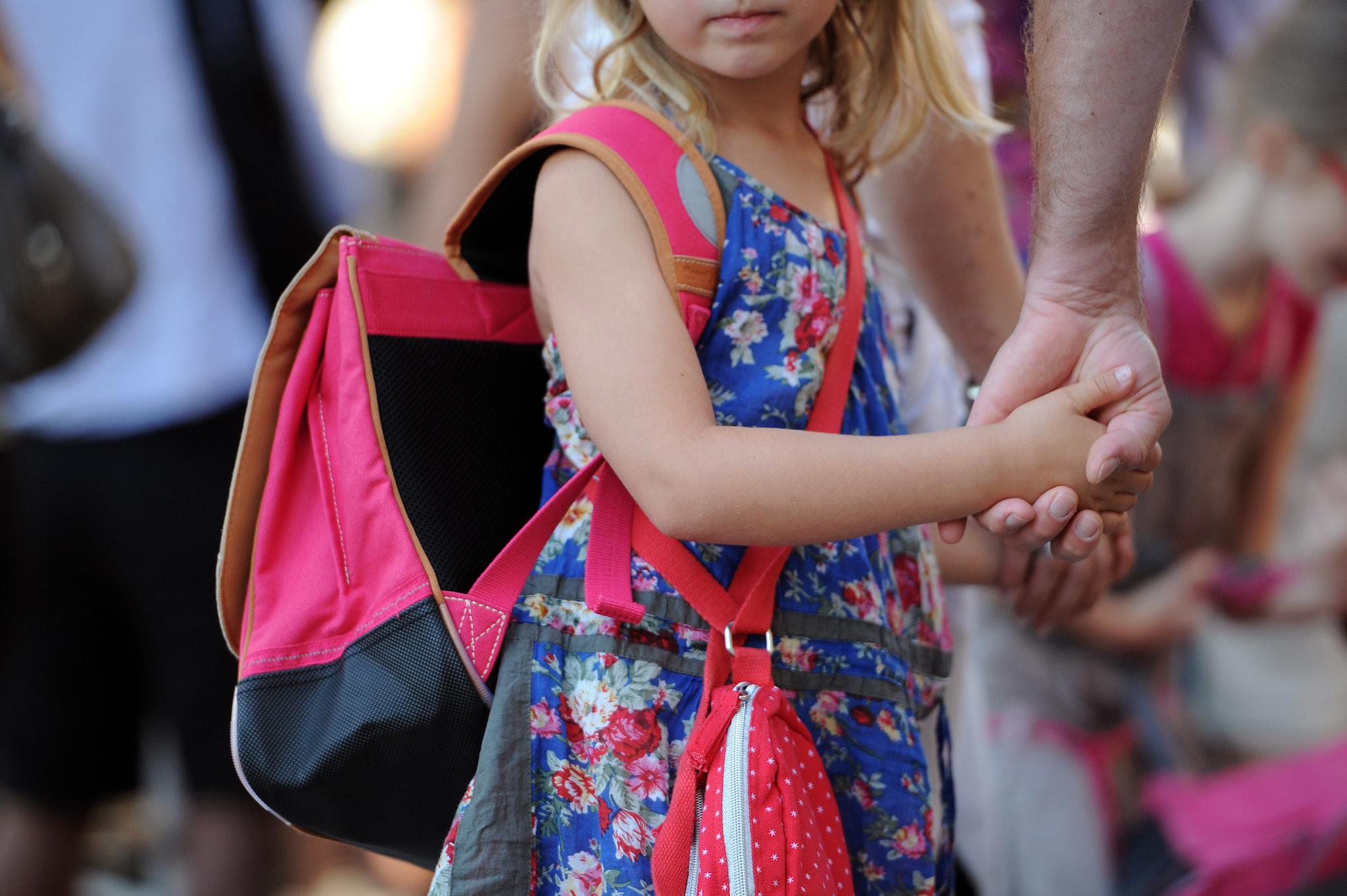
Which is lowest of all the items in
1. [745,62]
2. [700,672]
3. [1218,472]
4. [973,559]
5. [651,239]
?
[1218,472]

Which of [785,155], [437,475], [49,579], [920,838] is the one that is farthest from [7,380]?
[920,838]

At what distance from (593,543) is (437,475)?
16 centimetres

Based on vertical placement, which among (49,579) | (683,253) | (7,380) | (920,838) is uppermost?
(683,253)

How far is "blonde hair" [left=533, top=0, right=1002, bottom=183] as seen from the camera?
1319 mm

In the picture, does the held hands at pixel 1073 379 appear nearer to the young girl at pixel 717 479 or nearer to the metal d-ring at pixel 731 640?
the young girl at pixel 717 479

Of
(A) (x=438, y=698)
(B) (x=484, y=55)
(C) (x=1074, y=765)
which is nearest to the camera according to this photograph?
(A) (x=438, y=698)

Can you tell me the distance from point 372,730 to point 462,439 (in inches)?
11.4

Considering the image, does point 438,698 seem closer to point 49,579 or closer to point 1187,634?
point 49,579

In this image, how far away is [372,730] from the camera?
1.11 m

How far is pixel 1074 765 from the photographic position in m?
2.56

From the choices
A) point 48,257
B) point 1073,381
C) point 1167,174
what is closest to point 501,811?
point 1073,381

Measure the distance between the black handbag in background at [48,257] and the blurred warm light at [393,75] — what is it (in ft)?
7.41

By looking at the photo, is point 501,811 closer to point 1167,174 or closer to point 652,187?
point 652,187

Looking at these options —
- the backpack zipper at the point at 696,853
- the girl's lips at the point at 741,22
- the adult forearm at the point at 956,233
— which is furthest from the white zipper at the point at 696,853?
the adult forearm at the point at 956,233
